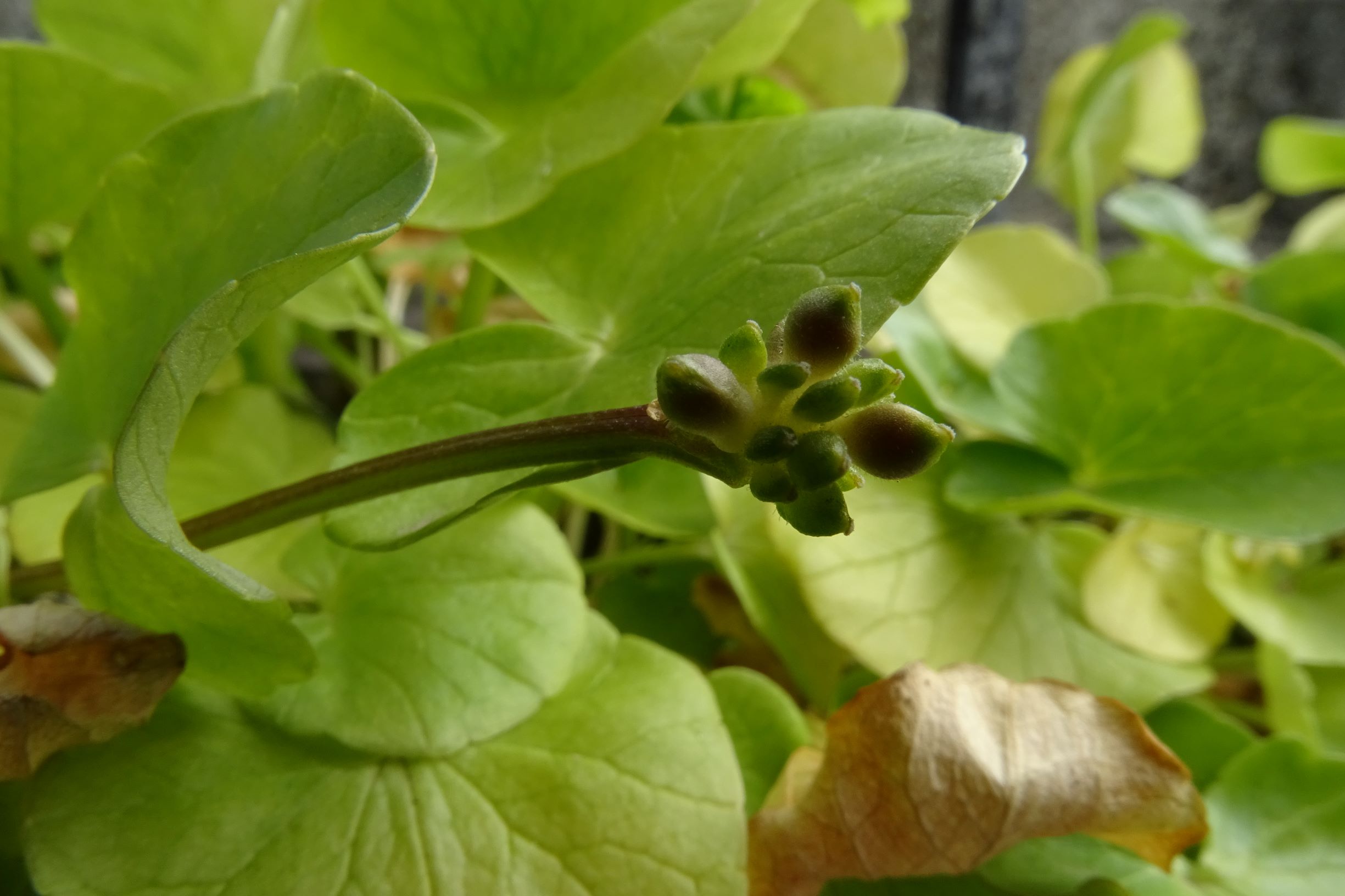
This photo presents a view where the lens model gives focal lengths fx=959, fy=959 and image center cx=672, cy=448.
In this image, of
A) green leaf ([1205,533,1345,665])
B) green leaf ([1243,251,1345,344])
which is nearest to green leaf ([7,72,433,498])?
green leaf ([1205,533,1345,665])

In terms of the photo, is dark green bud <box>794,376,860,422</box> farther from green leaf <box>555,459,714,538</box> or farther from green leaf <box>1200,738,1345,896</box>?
green leaf <box>1200,738,1345,896</box>

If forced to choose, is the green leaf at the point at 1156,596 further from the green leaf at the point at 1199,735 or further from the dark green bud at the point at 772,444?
the dark green bud at the point at 772,444

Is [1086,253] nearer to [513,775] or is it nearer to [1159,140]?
[1159,140]

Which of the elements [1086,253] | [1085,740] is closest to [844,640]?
[1085,740]

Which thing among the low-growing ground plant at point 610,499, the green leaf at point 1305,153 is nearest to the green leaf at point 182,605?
the low-growing ground plant at point 610,499

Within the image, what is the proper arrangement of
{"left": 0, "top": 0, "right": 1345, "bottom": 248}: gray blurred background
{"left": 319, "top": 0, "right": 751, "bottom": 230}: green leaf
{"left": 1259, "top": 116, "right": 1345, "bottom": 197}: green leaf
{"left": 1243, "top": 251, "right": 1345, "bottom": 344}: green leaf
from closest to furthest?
{"left": 319, "top": 0, "right": 751, "bottom": 230}: green leaf
{"left": 1243, "top": 251, "right": 1345, "bottom": 344}: green leaf
{"left": 1259, "top": 116, "right": 1345, "bottom": 197}: green leaf
{"left": 0, "top": 0, "right": 1345, "bottom": 248}: gray blurred background

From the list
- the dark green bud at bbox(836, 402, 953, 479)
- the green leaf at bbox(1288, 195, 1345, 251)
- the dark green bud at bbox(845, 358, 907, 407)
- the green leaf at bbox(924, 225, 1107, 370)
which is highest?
the dark green bud at bbox(845, 358, 907, 407)
